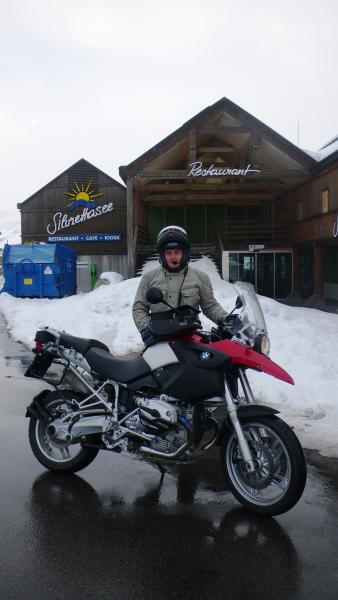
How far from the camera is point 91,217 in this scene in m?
30.9

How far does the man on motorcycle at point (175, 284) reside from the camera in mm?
4137

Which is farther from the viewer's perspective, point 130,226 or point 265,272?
point 265,272

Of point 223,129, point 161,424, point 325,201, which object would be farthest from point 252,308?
point 223,129

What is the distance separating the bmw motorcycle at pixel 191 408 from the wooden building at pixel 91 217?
87.9ft

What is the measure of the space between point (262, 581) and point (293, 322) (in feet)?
30.3

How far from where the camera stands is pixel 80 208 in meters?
30.9

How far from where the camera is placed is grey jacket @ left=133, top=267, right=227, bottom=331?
4230 mm

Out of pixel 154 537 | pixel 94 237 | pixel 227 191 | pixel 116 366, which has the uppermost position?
pixel 227 191

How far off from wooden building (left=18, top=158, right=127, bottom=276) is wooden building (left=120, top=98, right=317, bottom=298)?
301 centimetres

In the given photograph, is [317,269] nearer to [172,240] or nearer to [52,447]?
[172,240]

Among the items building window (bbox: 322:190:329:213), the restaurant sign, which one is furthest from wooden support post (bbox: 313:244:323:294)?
the restaurant sign

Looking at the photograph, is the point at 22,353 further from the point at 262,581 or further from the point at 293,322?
the point at 262,581

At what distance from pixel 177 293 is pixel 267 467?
1.57m

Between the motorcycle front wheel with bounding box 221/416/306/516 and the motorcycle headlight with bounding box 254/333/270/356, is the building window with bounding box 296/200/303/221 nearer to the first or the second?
the motorcycle headlight with bounding box 254/333/270/356
